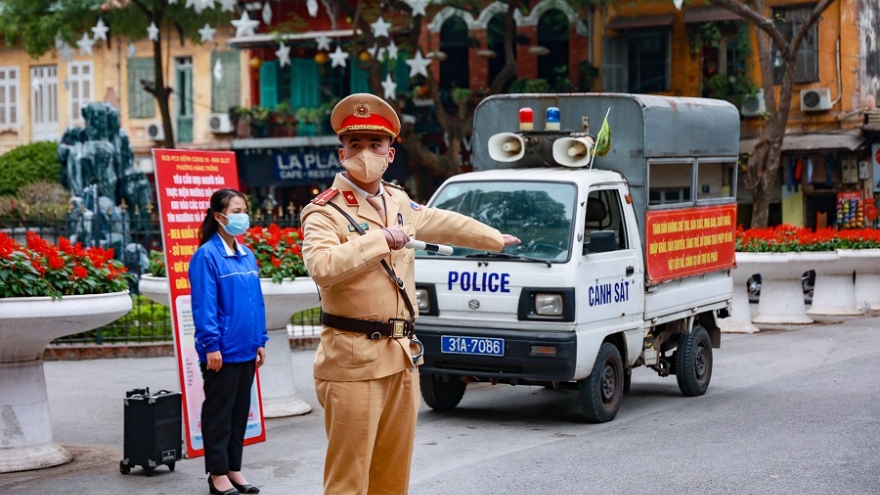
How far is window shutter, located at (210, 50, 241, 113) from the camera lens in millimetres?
37750

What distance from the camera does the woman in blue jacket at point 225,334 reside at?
25.5 feet

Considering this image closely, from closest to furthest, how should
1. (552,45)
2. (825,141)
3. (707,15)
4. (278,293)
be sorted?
1. (278,293)
2. (825,141)
3. (707,15)
4. (552,45)

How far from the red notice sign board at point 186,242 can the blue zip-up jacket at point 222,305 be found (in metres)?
0.99

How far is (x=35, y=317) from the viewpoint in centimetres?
823

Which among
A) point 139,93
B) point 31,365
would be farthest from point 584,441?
point 139,93

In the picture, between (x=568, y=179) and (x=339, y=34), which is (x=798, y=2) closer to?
(x=339, y=34)

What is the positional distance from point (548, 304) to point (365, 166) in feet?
15.6

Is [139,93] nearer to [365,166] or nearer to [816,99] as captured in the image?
[816,99]

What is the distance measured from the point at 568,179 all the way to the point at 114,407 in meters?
4.53

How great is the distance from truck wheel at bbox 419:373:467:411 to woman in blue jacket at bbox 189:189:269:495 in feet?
10.0

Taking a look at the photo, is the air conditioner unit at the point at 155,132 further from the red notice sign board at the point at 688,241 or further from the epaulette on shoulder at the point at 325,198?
the epaulette on shoulder at the point at 325,198

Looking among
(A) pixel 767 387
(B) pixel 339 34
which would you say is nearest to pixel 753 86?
(B) pixel 339 34

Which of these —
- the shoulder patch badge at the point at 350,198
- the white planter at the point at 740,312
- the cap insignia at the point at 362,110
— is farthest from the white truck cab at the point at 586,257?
the white planter at the point at 740,312

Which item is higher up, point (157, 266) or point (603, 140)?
point (603, 140)
